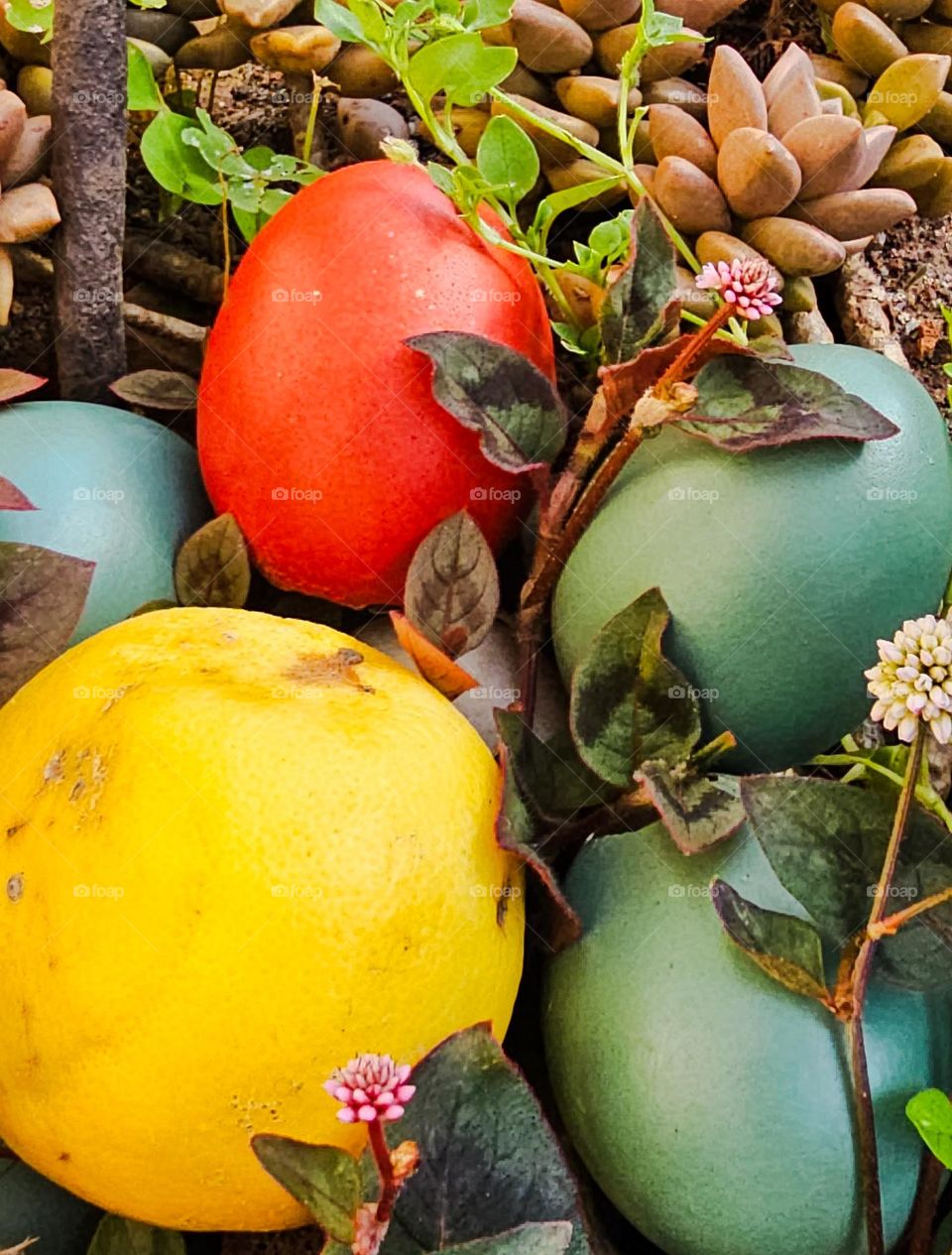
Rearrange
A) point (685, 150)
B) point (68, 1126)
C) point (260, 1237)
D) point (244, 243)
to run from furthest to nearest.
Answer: point (244, 243)
point (685, 150)
point (260, 1237)
point (68, 1126)

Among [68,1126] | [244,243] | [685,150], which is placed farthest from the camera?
[244,243]

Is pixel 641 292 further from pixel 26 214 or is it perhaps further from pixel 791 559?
pixel 26 214

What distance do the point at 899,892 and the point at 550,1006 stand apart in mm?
184

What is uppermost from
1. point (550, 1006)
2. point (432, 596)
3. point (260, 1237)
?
point (432, 596)

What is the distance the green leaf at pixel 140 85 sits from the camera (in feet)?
2.94

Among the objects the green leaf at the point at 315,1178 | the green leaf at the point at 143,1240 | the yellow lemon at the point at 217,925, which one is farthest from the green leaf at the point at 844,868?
the green leaf at the point at 143,1240

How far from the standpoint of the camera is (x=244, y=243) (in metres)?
1.00

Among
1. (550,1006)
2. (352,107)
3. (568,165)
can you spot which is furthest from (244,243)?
(550,1006)

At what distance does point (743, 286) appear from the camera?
0.65 meters

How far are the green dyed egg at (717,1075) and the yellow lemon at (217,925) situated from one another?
2.7 inches

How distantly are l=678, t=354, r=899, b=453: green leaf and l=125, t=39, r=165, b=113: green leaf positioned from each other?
0.43 metres

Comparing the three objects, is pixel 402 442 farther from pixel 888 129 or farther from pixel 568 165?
pixel 888 129

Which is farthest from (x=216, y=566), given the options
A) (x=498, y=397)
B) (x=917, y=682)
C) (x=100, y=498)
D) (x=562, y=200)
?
(x=917, y=682)

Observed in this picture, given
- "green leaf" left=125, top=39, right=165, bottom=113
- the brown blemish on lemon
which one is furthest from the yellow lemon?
"green leaf" left=125, top=39, right=165, bottom=113
